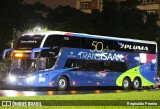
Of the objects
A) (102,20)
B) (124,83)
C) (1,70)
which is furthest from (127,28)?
(124,83)

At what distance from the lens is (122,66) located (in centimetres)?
2906

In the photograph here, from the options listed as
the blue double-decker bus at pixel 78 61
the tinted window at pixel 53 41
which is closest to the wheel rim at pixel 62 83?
the blue double-decker bus at pixel 78 61

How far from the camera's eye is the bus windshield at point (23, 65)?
927 inches

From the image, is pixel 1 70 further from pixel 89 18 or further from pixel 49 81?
pixel 89 18

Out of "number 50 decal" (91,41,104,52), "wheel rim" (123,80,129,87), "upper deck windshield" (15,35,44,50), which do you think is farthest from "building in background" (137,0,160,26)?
"upper deck windshield" (15,35,44,50)

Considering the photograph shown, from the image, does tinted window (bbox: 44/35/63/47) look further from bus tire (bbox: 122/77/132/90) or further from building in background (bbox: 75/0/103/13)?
building in background (bbox: 75/0/103/13)

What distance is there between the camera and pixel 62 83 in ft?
82.4

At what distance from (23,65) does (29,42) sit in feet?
4.77

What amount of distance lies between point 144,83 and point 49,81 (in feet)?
31.7

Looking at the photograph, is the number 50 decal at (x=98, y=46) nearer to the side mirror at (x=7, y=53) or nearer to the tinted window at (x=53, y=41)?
the tinted window at (x=53, y=41)

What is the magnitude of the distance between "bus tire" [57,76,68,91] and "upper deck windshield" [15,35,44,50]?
2.71 m

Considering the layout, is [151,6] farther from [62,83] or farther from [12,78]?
[12,78]

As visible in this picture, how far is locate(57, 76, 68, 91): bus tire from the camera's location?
81.8ft

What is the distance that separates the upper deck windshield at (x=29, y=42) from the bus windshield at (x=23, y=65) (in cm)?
78
